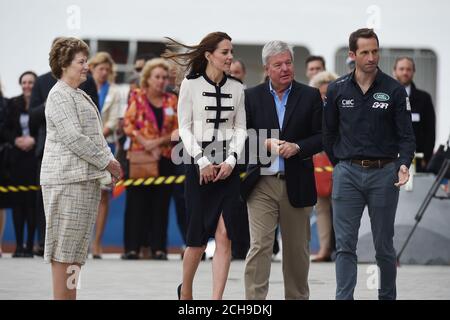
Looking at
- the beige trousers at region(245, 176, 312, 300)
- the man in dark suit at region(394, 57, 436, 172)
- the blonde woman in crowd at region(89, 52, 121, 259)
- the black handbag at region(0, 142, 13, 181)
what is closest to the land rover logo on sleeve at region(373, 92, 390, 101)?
the beige trousers at region(245, 176, 312, 300)

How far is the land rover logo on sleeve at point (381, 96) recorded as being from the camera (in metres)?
8.90

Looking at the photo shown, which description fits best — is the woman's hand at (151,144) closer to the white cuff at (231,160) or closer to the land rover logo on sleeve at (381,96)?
the white cuff at (231,160)

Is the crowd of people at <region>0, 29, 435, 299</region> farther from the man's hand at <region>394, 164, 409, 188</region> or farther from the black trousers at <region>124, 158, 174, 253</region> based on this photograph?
the black trousers at <region>124, 158, 174, 253</region>

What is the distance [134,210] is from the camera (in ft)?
47.3

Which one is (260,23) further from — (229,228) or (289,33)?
(229,228)

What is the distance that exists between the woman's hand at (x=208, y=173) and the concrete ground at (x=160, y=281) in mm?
1488

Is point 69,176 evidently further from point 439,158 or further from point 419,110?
point 419,110

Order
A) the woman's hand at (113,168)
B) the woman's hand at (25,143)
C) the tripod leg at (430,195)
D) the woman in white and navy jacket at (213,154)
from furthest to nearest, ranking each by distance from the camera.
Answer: the woman's hand at (25,143), the tripod leg at (430,195), the woman in white and navy jacket at (213,154), the woman's hand at (113,168)

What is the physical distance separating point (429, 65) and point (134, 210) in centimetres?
556

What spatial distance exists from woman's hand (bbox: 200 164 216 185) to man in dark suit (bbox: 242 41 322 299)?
0.33 m

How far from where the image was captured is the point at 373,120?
29.1ft

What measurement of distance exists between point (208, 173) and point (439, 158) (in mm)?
5267

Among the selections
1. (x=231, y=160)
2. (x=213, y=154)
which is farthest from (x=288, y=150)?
(x=213, y=154)

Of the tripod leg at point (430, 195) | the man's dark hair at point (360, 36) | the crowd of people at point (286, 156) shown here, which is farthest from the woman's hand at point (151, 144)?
the man's dark hair at point (360, 36)
